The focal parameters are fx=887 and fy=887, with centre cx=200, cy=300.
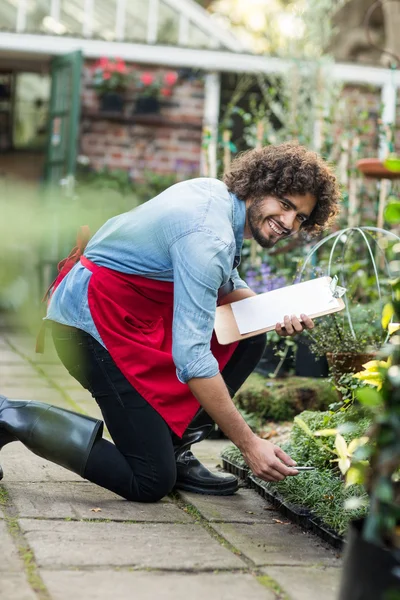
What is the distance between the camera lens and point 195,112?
317 inches

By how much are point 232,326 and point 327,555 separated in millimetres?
889

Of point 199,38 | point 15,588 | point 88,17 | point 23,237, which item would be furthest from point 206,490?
point 88,17

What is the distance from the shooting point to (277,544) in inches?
91.4

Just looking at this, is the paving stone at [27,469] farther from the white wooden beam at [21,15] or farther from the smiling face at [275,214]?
the white wooden beam at [21,15]

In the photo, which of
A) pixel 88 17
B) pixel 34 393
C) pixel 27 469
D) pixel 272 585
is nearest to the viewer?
pixel 272 585

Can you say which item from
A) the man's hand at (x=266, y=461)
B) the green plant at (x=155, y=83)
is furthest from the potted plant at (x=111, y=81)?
the man's hand at (x=266, y=461)

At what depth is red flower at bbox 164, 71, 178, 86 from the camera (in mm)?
7871

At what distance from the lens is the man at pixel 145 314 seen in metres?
2.62

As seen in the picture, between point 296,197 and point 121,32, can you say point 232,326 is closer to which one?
point 296,197

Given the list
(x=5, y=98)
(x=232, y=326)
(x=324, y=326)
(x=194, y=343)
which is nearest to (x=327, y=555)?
(x=194, y=343)

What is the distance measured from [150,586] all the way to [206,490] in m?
0.95

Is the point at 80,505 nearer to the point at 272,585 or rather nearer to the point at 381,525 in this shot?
the point at 272,585

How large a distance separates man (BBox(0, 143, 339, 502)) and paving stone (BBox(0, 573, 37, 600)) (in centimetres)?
73

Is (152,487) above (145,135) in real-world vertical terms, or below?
below
